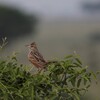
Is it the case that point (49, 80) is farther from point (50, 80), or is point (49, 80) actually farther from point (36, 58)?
point (36, 58)

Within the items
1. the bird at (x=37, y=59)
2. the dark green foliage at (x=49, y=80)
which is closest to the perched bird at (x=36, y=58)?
the bird at (x=37, y=59)

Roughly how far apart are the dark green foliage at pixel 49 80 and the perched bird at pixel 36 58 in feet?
0.66

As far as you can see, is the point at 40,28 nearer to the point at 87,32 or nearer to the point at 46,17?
the point at 87,32

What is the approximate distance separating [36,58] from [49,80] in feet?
2.94

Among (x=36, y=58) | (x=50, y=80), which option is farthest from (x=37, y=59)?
(x=50, y=80)

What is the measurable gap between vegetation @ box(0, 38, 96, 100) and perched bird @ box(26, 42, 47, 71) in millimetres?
201

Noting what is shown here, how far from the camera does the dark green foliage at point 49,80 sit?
554 centimetres

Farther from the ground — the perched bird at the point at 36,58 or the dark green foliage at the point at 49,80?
the perched bird at the point at 36,58

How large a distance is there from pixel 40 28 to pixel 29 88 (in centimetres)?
4932

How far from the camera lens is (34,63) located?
249 inches

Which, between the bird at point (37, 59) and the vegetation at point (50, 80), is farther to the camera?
the bird at point (37, 59)

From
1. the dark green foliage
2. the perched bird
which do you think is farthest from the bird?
the dark green foliage

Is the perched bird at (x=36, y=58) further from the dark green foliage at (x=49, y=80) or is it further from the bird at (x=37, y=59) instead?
the dark green foliage at (x=49, y=80)

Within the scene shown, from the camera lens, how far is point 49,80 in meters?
5.64
